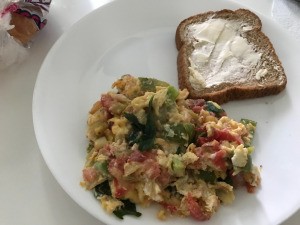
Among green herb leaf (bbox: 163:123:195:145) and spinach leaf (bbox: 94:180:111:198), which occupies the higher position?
green herb leaf (bbox: 163:123:195:145)

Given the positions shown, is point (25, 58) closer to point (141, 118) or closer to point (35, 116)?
point (35, 116)

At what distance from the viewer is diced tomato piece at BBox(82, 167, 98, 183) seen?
53.4 inches

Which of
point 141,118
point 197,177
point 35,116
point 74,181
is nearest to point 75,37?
point 35,116

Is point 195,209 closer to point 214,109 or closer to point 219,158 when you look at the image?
point 219,158

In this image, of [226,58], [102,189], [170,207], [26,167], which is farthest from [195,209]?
[226,58]

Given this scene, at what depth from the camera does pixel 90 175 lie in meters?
1.36

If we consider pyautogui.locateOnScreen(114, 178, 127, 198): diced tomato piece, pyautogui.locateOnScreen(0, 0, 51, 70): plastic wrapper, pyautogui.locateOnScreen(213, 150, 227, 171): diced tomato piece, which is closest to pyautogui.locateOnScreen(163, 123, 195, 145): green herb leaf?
pyautogui.locateOnScreen(213, 150, 227, 171): diced tomato piece

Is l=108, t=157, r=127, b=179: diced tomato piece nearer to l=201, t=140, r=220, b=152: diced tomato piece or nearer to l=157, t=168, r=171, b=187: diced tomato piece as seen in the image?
l=157, t=168, r=171, b=187: diced tomato piece

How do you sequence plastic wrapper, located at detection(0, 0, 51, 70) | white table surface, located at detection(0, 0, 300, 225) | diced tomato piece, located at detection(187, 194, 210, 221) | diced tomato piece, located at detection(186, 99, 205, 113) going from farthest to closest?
plastic wrapper, located at detection(0, 0, 51, 70)
diced tomato piece, located at detection(186, 99, 205, 113)
white table surface, located at detection(0, 0, 300, 225)
diced tomato piece, located at detection(187, 194, 210, 221)

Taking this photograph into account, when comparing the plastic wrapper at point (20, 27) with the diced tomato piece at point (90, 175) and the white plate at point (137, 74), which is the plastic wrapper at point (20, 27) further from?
the diced tomato piece at point (90, 175)

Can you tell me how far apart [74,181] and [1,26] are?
673 millimetres

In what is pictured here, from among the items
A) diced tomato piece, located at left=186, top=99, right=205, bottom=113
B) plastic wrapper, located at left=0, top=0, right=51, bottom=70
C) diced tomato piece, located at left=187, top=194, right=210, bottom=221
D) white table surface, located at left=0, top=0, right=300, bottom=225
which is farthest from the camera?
plastic wrapper, located at left=0, top=0, right=51, bottom=70

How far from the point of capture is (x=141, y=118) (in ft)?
4.69

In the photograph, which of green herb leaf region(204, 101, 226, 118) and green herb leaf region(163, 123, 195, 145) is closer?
green herb leaf region(163, 123, 195, 145)
